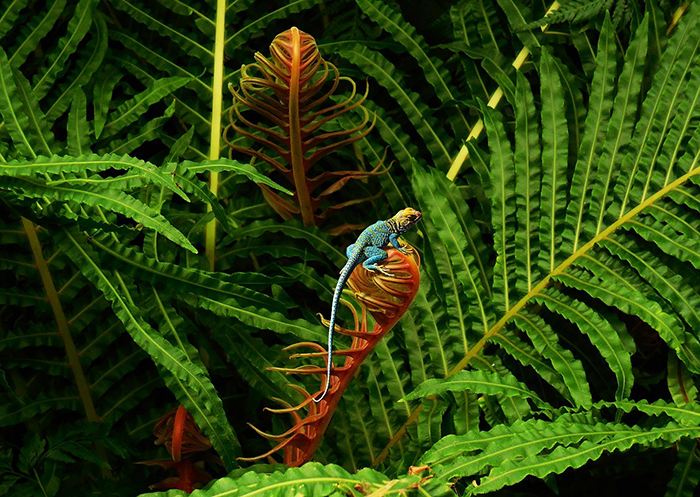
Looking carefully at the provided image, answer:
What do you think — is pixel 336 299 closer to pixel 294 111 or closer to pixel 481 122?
pixel 294 111

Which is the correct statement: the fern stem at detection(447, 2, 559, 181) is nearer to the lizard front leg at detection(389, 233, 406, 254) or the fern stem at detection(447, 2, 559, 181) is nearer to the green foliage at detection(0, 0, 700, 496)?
the green foliage at detection(0, 0, 700, 496)

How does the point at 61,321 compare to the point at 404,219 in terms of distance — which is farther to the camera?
the point at 61,321

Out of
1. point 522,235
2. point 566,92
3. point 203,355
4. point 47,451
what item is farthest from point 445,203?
point 47,451

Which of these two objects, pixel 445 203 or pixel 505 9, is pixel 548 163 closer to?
pixel 445 203

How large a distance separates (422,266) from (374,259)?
308 millimetres

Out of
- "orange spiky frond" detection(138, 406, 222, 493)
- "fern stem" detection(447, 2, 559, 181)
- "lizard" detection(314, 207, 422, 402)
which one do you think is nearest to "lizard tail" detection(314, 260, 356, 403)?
"lizard" detection(314, 207, 422, 402)

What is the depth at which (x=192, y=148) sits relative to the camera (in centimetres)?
121

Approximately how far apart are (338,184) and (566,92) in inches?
14.9

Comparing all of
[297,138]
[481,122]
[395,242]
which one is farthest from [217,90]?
[395,242]

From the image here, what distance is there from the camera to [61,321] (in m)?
1.07

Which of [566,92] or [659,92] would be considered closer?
[659,92]

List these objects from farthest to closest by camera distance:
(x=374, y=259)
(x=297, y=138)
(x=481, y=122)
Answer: (x=481, y=122), (x=297, y=138), (x=374, y=259)

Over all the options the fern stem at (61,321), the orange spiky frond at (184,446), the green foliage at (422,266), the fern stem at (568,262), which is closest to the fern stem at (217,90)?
the green foliage at (422,266)

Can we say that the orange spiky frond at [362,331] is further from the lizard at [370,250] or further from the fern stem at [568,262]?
the fern stem at [568,262]
